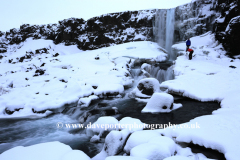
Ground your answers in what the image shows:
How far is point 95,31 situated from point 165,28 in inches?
574

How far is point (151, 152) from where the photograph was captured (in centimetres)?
253

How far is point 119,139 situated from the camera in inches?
135

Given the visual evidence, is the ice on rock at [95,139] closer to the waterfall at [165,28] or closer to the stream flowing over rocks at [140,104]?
the stream flowing over rocks at [140,104]

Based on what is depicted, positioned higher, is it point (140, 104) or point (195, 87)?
point (195, 87)

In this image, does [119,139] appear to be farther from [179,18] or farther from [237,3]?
[179,18]

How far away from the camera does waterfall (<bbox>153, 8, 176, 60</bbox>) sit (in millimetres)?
18922


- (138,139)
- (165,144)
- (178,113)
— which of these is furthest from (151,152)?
(178,113)

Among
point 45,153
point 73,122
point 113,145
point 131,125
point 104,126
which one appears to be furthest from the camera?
point 73,122

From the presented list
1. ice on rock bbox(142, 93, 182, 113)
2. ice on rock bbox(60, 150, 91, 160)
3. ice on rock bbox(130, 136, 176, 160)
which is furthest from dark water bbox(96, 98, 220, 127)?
ice on rock bbox(60, 150, 91, 160)

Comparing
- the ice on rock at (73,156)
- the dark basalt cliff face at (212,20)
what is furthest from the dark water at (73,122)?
the dark basalt cliff face at (212,20)

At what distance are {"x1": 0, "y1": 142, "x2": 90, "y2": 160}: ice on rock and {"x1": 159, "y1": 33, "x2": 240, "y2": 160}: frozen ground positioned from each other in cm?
223

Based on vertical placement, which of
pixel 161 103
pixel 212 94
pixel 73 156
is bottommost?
pixel 161 103

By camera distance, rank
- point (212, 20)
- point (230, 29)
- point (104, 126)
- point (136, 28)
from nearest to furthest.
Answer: point (104, 126) → point (230, 29) → point (212, 20) → point (136, 28)

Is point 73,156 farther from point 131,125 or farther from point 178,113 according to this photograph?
point 178,113
